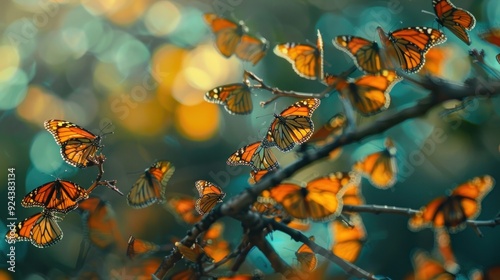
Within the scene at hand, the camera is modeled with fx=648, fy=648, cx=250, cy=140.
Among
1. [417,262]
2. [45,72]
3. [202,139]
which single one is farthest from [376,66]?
[45,72]

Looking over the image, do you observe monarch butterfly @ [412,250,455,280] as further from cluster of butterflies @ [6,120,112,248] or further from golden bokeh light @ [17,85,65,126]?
golden bokeh light @ [17,85,65,126]

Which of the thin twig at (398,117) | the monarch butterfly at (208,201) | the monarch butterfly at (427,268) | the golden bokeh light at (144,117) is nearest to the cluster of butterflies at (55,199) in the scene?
the monarch butterfly at (208,201)

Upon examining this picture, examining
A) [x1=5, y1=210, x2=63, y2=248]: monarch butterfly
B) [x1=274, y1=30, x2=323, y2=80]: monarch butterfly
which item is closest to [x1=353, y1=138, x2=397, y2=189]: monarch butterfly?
[x1=274, y1=30, x2=323, y2=80]: monarch butterfly

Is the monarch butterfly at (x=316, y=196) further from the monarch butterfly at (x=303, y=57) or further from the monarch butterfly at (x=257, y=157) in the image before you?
the monarch butterfly at (x=303, y=57)

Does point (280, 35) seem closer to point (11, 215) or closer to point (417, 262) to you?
point (11, 215)

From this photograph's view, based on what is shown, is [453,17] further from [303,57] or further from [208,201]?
[208,201]

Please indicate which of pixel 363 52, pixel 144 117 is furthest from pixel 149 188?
pixel 144 117

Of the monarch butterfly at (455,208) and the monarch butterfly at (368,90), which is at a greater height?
the monarch butterfly at (368,90)
